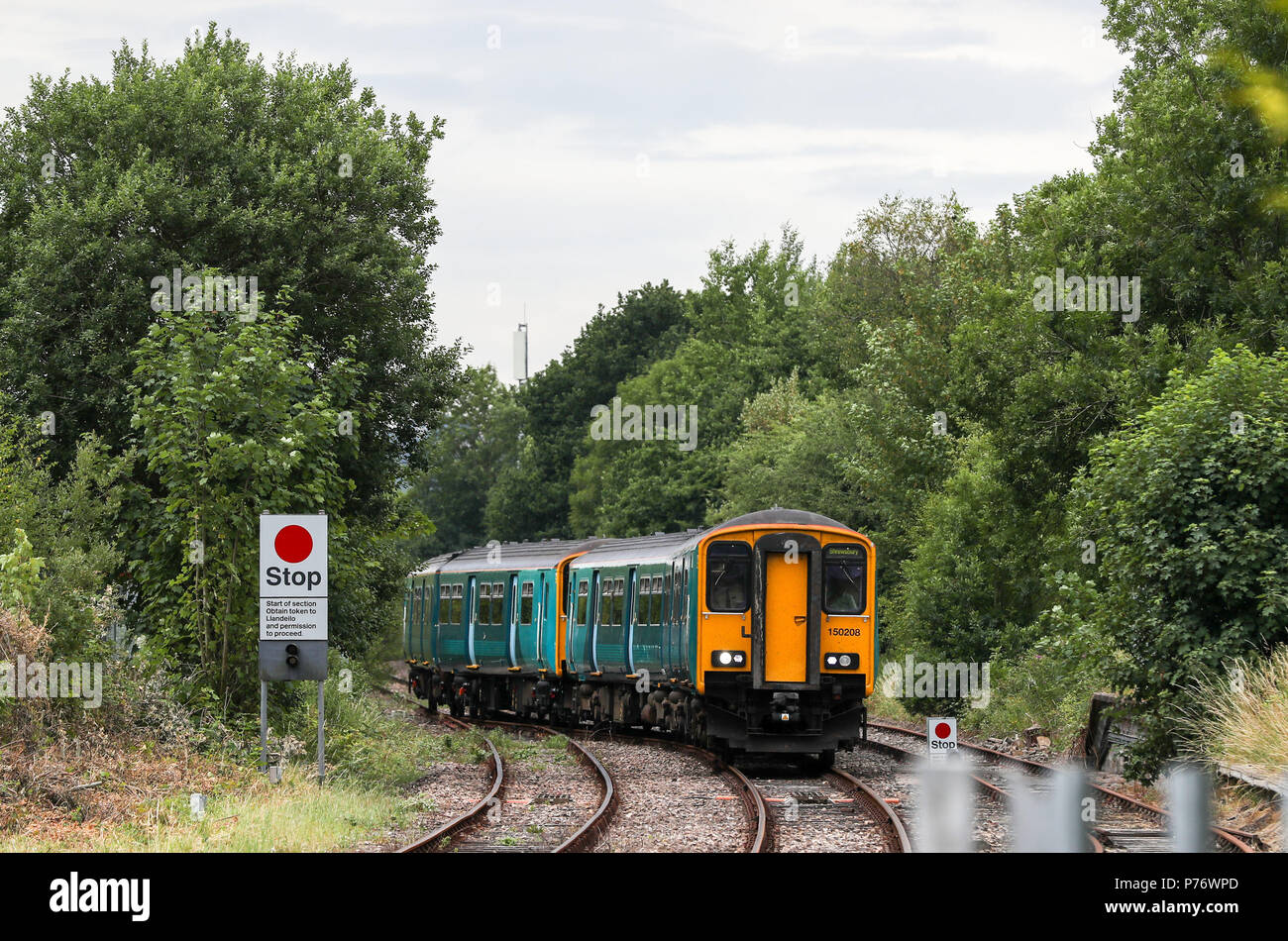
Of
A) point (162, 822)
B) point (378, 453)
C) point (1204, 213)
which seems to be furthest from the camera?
point (378, 453)

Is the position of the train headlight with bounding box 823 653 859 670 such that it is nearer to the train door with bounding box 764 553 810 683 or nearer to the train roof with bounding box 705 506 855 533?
the train door with bounding box 764 553 810 683

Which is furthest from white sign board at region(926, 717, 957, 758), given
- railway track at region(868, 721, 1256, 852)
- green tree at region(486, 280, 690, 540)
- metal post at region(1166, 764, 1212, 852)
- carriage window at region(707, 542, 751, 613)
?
green tree at region(486, 280, 690, 540)

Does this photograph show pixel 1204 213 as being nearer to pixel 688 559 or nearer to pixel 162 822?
pixel 688 559

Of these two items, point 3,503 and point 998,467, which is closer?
point 3,503

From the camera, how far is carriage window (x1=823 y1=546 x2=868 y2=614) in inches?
822

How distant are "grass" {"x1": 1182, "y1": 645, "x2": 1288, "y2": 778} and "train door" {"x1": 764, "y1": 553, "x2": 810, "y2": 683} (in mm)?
6036

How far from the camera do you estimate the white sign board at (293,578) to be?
15.0 meters

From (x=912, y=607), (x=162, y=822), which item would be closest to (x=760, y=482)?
(x=912, y=607)

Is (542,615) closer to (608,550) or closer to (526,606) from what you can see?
(526,606)

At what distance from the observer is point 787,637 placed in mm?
20719

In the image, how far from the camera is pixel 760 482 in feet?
154
